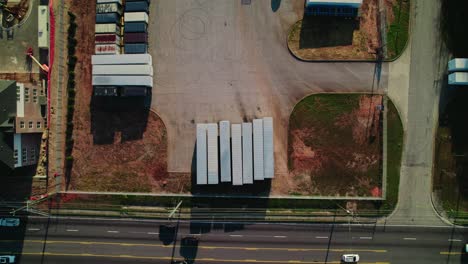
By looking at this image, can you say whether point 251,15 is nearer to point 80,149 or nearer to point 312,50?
point 312,50

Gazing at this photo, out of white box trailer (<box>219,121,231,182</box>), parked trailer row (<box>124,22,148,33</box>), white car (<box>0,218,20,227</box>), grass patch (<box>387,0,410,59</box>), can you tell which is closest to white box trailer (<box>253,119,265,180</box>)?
white box trailer (<box>219,121,231,182</box>)

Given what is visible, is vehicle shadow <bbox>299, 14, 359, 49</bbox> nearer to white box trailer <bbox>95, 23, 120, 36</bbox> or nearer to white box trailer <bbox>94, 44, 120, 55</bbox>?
white box trailer <bbox>95, 23, 120, 36</bbox>

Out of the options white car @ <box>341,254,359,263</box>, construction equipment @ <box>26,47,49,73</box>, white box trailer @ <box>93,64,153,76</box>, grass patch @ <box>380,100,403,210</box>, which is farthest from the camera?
construction equipment @ <box>26,47,49,73</box>

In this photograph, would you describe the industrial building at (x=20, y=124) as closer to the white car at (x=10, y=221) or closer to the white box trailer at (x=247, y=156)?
the white car at (x=10, y=221)

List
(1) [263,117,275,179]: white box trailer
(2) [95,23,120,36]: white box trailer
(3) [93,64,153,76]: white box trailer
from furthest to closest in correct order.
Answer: (2) [95,23,120,36]: white box trailer, (3) [93,64,153,76]: white box trailer, (1) [263,117,275,179]: white box trailer

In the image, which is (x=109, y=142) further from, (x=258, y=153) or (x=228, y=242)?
(x=228, y=242)

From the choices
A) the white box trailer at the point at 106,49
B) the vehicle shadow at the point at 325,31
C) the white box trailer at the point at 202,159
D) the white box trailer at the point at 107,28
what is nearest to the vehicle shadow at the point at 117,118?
the white box trailer at the point at 106,49

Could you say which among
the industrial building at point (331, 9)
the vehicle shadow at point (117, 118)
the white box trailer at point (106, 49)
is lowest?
the vehicle shadow at point (117, 118)
